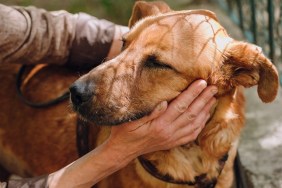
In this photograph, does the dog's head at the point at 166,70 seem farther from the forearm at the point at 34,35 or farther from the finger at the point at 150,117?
the forearm at the point at 34,35

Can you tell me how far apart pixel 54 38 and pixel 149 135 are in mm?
996

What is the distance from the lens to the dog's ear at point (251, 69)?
2.28 metres

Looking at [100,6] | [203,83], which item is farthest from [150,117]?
[100,6]

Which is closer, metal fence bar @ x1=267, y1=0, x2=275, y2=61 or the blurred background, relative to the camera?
metal fence bar @ x1=267, y1=0, x2=275, y2=61

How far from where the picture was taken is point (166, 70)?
7.43 feet

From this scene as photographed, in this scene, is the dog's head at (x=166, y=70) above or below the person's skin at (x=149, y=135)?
above

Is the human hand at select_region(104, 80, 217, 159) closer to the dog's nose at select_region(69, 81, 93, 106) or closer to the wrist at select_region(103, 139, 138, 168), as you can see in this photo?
the wrist at select_region(103, 139, 138, 168)

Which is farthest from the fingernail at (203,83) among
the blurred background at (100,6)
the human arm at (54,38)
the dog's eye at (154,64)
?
the blurred background at (100,6)

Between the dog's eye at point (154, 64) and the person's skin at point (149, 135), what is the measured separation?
0.50ft

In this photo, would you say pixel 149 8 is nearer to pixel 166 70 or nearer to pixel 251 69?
pixel 166 70

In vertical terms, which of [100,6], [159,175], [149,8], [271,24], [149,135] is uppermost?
[149,8]

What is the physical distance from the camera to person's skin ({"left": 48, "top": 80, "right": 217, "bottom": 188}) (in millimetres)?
2248

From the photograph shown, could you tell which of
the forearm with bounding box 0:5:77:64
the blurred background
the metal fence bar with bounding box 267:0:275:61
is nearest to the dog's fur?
the forearm with bounding box 0:5:77:64

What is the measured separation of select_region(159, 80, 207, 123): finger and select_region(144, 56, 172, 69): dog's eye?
0.14 metres
